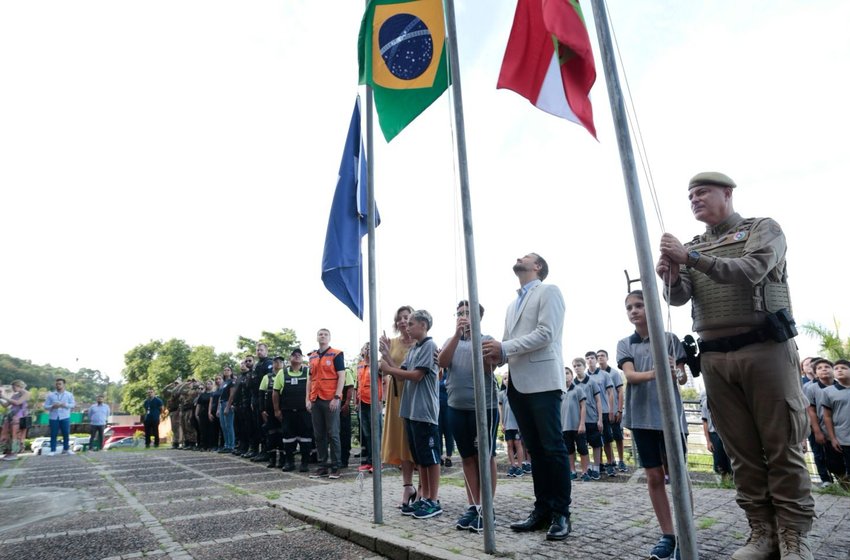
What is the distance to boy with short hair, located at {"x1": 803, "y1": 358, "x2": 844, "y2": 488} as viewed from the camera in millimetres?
7555

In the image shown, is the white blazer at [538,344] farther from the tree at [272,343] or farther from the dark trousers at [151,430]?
the tree at [272,343]

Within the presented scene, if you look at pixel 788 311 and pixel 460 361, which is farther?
pixel 460 361

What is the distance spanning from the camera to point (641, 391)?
369cm

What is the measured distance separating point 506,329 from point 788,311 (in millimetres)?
2109

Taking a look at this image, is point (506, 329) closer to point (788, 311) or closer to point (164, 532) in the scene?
point (788, 311)

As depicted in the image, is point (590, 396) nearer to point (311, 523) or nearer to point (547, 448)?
point (547, 448)

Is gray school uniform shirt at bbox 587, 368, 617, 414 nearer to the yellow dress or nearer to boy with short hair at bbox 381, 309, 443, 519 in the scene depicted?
the yellow dress

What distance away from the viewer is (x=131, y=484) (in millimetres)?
8141

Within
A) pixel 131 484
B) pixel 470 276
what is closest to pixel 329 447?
pixel 131 484

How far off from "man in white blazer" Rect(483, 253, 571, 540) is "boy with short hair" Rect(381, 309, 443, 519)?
1057mm

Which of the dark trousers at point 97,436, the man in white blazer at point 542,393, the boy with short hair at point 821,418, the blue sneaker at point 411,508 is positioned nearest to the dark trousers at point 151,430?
the dark trousers at point 97,436

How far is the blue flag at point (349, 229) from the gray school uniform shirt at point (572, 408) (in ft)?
15.8

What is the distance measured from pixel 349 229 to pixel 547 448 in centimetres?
308

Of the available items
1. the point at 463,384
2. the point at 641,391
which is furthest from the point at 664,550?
the point at 463,384
